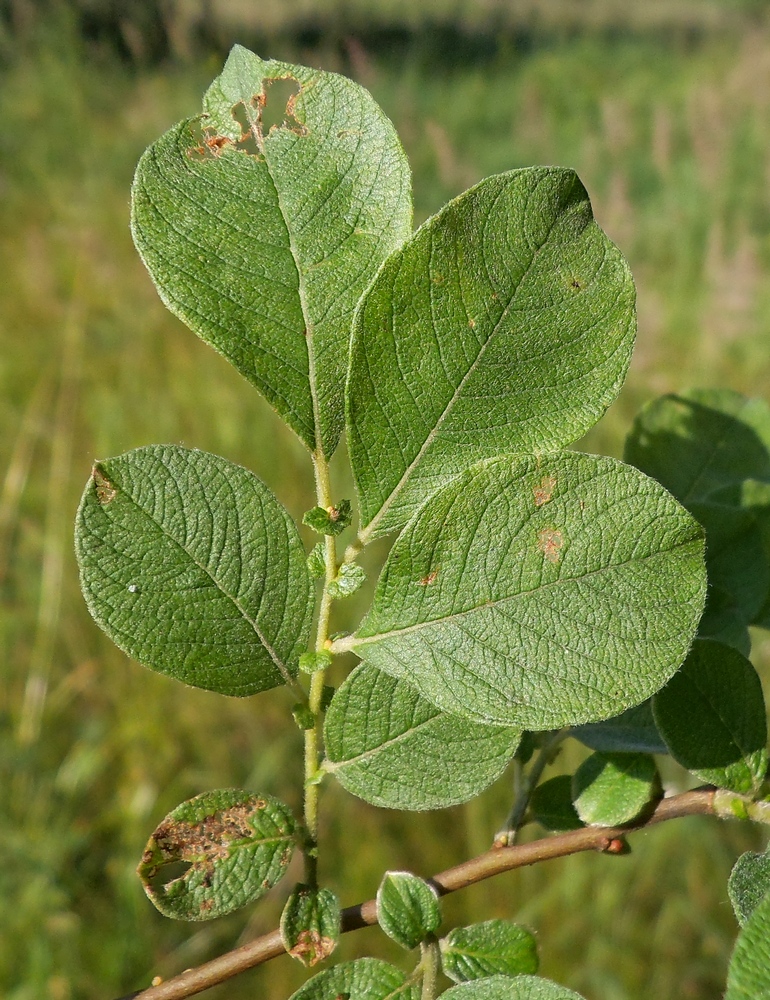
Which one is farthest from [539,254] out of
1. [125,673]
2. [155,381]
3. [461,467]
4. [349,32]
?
[349,32]

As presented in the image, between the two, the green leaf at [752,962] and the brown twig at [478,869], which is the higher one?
the green leaf at [752,962]

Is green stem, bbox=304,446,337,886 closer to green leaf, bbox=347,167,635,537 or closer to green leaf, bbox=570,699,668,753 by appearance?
green leaf, bbox=347,167,635,537

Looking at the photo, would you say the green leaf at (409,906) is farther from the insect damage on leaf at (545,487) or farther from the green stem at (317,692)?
the insect damage on leaf at (545,487)

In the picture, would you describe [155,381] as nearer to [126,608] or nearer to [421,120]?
[421,120]

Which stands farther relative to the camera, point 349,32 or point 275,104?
point 349,32

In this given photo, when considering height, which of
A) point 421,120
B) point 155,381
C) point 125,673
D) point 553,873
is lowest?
point 553,873

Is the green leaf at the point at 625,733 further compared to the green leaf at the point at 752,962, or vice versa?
the green leaf at the point at 625,733

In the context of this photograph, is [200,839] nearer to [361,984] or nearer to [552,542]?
[361,984]

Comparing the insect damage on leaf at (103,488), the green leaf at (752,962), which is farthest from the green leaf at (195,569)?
the green leaf at (752,962)
